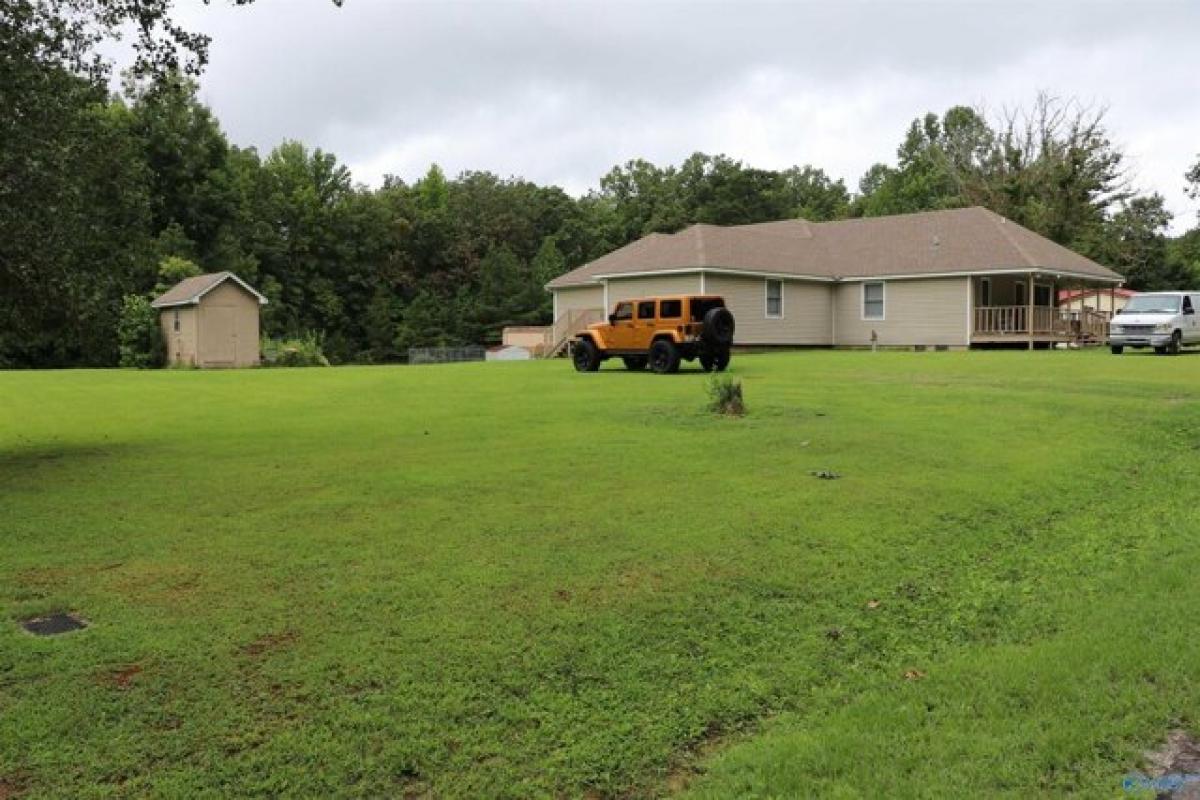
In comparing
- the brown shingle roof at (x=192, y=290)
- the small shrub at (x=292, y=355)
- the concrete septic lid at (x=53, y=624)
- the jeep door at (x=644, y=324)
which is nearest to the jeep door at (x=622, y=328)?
the jeep door at (x=644, y=324)

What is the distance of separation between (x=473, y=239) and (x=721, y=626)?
56535 mm

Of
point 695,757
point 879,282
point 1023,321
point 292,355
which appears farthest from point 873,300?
point 695,757

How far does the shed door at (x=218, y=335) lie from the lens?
34.8 m

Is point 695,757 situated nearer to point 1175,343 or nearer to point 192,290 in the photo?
point 1175,343

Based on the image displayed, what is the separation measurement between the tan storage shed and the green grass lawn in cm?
2586

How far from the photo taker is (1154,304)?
26.7 m

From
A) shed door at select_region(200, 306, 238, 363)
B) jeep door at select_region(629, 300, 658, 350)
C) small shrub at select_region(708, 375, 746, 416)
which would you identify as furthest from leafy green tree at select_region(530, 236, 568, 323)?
small shrub at select_region(708, 375, 746, 416)

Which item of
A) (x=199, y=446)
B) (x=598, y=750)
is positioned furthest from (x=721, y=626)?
(x=199, y=446)

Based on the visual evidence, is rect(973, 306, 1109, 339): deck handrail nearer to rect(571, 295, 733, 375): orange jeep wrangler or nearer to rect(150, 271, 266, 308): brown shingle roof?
rect(571, 295, 733, 375): orange jeep wrangler

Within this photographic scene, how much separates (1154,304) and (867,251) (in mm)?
10242

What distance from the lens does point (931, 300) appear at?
104 ft

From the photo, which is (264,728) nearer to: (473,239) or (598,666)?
(598,666)

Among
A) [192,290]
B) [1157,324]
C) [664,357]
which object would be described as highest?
[192,290]

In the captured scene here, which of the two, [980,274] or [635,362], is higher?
[980,274]
